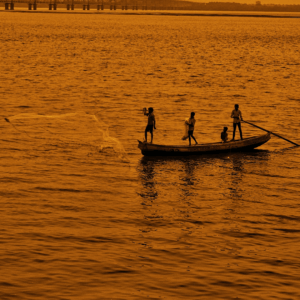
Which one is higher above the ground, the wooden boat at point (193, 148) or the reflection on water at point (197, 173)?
the wooden boat at point (193, 148)

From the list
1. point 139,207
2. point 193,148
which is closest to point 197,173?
point 193,148

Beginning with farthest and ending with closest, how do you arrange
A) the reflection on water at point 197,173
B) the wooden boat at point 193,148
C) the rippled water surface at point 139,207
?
the wooden boat at point 193,148 < the reflection on water at point 197,173 < the rippled water surface at point 139,207

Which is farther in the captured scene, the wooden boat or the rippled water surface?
the wooden boat

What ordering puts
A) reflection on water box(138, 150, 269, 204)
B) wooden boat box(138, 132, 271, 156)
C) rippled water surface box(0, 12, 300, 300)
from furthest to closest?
wooden boat box(138, 132, 271, 156) < reflection on water box(138, 150, 269, 204) < rippled water surface box(0, 12, 300, 300)

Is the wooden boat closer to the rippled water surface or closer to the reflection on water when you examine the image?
the reflection on water

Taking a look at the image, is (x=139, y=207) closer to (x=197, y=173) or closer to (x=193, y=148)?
(x=197, y=173)

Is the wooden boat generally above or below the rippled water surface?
above

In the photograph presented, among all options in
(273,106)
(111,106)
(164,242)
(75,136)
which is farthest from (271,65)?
(164,242)

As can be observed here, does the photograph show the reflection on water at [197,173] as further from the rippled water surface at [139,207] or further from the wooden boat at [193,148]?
the wooden boat at [193,148]

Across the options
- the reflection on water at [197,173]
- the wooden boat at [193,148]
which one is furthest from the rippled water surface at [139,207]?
the wooden boat at [193,148]

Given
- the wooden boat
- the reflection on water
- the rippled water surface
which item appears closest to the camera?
the rippled water surface

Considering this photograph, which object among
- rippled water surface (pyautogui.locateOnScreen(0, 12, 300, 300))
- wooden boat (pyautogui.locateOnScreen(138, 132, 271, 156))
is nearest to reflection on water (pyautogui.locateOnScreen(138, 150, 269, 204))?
rippled water surface (pyautogui.locateOnScreen(0, 12, 300, 300))

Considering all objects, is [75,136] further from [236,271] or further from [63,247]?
[236,271]

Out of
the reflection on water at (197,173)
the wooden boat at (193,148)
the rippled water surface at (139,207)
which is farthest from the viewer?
the wooden boat at (193,148)
